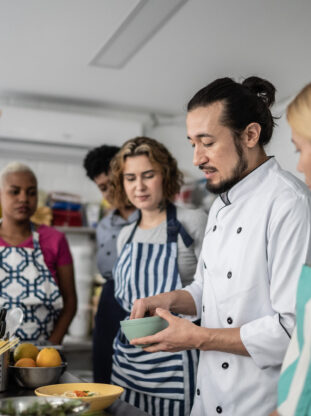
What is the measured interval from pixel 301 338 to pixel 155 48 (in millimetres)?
2606

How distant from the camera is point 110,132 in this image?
15.0 ft

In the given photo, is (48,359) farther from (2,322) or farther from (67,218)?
(67,218)

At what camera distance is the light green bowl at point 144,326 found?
→ 134cm

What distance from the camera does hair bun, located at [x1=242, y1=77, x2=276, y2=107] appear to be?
1545 millimetres

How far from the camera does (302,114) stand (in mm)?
1025

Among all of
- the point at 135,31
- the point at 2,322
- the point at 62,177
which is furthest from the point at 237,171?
the point at 62,177

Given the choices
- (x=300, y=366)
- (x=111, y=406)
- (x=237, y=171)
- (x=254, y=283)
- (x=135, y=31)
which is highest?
(x=135, y=31)

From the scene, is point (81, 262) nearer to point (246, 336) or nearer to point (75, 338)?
point (75, 338)

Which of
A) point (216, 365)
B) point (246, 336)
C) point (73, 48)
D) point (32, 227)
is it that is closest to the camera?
point (246, 336)

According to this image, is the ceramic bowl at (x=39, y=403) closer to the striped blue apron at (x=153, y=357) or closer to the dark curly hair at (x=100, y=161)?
the striped blue apron at (x=153, y=357)

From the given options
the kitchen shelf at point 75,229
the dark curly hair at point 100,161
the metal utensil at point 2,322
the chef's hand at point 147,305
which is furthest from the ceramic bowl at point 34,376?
the kitchen shelf at point 75,229

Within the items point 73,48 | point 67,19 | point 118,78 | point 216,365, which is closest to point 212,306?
point 216,365

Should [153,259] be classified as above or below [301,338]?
above

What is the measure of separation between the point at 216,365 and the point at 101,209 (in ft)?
11.5
